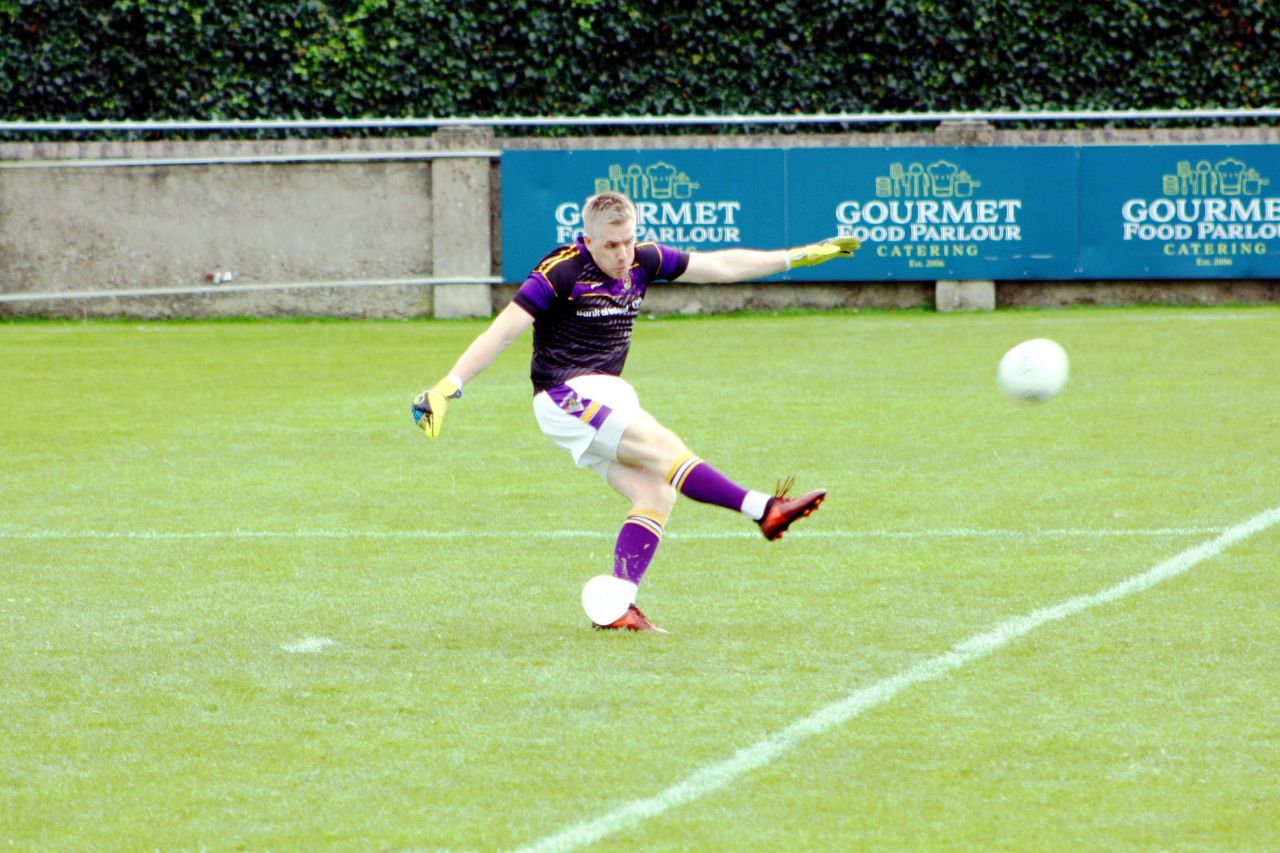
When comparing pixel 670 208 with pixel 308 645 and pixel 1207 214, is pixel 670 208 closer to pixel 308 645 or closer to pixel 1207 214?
pixel 1207 214


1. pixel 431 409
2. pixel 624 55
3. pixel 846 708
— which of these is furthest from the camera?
pixel 624 55

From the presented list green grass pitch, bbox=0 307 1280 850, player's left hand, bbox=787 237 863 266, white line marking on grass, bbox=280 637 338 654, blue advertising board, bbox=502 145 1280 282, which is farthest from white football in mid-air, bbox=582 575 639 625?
blue advertising board, bbox=502 145 1280 282

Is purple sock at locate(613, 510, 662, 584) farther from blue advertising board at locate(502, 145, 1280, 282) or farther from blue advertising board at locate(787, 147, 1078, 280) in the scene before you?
blue advertising board at locate(787, 147, 1078, 280)

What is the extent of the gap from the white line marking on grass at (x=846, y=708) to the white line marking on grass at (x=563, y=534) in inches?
23.1

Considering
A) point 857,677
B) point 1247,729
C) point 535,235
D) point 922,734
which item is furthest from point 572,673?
point 535,235

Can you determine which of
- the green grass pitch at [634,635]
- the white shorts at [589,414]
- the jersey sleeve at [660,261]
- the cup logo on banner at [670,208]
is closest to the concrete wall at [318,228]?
the cup logo on banner at [670,208]

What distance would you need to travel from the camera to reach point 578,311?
752cm

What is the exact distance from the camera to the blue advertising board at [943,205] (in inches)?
859

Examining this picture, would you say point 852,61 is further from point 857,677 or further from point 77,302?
point 857,677

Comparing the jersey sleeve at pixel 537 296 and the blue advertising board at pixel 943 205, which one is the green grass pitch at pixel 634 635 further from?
the blue advertising board at pixel 943 205

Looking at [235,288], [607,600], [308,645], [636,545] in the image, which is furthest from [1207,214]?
[308,645]

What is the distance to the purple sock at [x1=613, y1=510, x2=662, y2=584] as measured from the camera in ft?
24.3

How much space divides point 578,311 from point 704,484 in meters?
0.88

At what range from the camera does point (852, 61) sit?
2462cm
